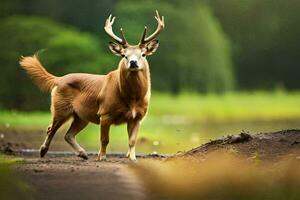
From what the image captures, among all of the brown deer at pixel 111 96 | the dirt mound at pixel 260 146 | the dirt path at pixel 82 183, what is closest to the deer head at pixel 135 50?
the brown deer at pixel 111 96

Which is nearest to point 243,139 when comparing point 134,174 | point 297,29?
point 134,174

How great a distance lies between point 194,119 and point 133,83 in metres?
4.74

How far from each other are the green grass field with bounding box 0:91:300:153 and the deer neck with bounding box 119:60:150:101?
1908 millimetres

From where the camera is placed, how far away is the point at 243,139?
677 cm

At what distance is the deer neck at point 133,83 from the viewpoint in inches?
297

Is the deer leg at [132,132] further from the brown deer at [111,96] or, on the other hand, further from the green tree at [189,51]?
the green tree at [189,51]

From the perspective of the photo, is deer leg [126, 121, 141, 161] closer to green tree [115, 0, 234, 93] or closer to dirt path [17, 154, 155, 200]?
dirt path [17, 154, 155, 200]

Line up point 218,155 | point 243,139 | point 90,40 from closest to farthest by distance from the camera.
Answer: point 218,155 < point 243,139 < point 90,40

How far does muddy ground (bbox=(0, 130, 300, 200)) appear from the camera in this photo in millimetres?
4996

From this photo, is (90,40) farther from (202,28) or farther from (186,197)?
(186,197)

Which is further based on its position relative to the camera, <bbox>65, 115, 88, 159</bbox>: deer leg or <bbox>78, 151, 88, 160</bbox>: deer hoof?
<bbox>65, 115, 88, 159</bbox>: deer leg

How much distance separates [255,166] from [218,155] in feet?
2.55

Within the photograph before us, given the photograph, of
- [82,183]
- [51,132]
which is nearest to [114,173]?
[82,183]

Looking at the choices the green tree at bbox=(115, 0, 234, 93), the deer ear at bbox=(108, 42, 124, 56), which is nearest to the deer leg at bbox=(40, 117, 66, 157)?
the deer ear at bbox=(108, 42, 124, 56)
